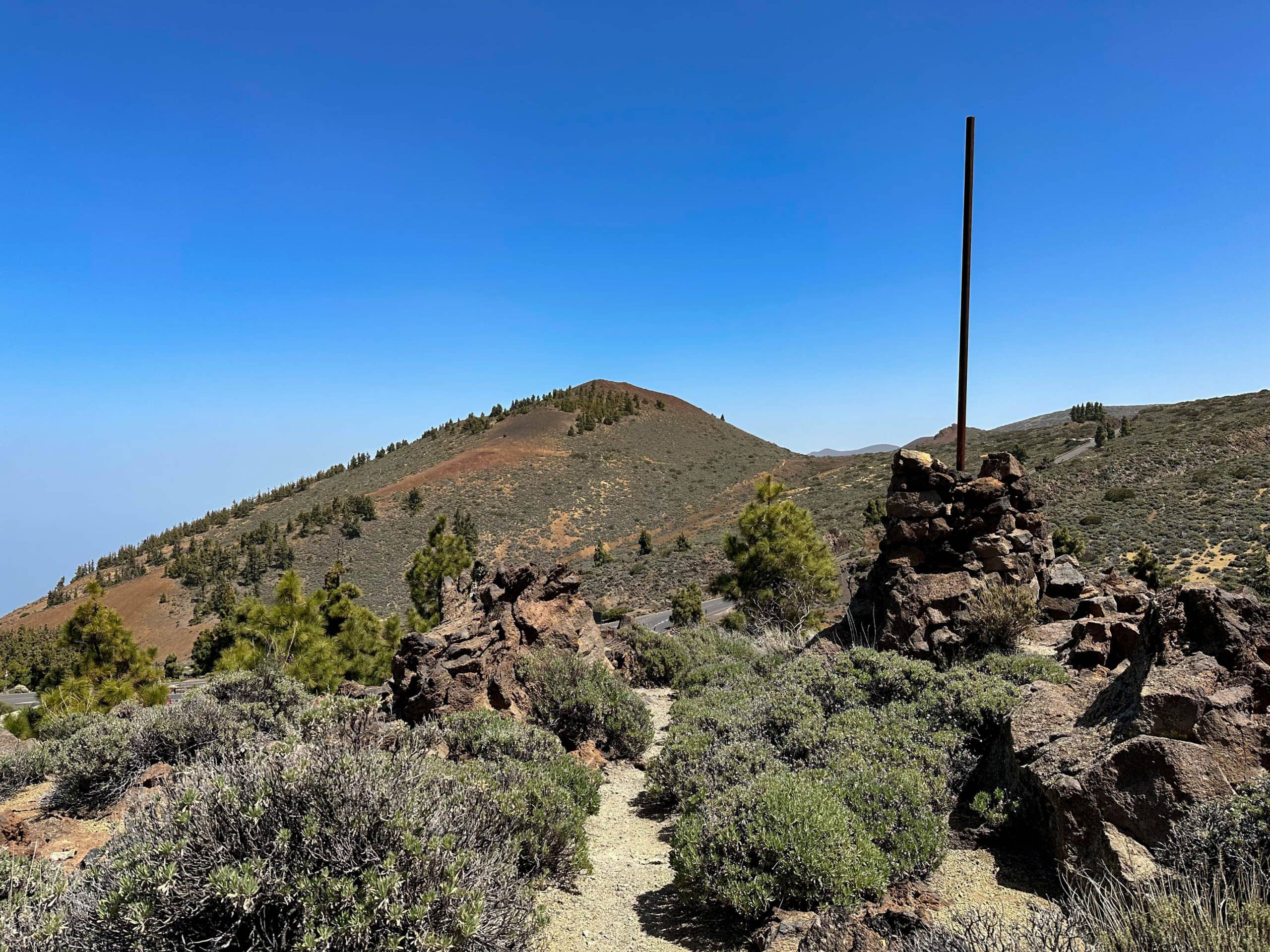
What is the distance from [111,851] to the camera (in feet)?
11.6

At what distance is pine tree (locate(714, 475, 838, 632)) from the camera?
1845cm

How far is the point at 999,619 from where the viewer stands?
317 inches

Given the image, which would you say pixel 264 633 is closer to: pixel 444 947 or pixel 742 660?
pixel 742 660

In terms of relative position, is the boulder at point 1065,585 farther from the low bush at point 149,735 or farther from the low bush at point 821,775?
the low bush at point 149,735

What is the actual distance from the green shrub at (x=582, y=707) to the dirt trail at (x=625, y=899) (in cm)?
131

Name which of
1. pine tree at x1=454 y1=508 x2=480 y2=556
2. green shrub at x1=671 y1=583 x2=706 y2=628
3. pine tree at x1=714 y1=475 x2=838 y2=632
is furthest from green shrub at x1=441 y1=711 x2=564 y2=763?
pine tree at x1=454 y1=508 x2=480 y2=556

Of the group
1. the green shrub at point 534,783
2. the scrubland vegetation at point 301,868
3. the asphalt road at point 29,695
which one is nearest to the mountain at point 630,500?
the asphalt road at point 29,695

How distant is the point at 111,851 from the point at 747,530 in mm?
17199

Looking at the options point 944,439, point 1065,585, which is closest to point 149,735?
point 1065,585

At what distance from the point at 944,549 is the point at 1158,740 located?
5.26m

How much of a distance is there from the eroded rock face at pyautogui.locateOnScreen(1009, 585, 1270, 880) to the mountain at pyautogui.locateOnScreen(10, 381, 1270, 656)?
15620 millimetres

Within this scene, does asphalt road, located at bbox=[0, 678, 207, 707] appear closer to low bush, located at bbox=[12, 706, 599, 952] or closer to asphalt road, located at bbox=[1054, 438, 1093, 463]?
low bush, located at bbox=[12, 706, 599, 952]

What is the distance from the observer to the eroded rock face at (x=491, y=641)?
8422 mm

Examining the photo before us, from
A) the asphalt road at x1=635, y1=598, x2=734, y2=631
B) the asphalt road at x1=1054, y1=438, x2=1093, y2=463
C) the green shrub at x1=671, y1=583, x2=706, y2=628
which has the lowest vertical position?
the asphalt road at x1=635, y1=598, x2=734, y2=631
